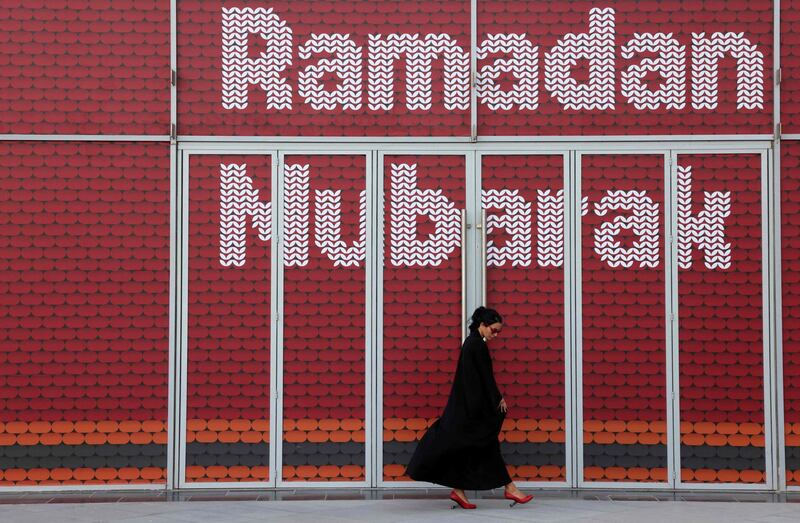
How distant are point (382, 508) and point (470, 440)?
1.00m

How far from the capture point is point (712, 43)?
9.52m

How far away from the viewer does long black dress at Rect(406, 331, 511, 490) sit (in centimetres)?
843

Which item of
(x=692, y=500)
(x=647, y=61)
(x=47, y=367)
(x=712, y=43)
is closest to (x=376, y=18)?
(x=647, y=61)

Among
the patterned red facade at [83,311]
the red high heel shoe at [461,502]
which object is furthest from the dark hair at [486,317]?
the patterned red facade at [83,311]

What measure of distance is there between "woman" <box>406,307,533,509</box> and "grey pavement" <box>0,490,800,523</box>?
0.89 ft

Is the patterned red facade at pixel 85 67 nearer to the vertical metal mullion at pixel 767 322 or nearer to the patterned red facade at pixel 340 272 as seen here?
the patterned red facade at pixel 340 272

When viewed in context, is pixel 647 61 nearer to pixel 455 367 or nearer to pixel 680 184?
pixel 680 184

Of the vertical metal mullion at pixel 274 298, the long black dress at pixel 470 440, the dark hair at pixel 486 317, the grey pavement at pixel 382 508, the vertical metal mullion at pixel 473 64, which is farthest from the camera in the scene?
the vertical metal mullion at pixel 473 64

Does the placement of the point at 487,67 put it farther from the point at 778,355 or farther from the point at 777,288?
the point at 778,355

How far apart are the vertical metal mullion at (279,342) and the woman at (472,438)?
1517 mm

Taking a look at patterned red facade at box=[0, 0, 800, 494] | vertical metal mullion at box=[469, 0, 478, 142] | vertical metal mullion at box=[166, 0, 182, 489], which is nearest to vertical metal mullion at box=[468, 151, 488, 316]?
patterned red facade at box=[0, 0, 800, 494]

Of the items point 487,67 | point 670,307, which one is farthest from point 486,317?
point 487,67

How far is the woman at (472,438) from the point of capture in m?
8.43

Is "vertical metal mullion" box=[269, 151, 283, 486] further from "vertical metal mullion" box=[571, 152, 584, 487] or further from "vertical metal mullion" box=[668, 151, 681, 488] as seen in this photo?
"vertical metal mullion" box=[668, 151, 681, 488]
